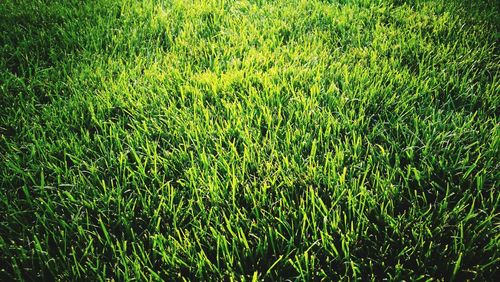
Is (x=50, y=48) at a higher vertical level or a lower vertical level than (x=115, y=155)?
higher

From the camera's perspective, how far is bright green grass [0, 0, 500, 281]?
95 cm

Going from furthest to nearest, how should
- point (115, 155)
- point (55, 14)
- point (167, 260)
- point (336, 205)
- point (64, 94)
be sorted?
1. point (55, 14)
2. point (64, 94)
3. point (115, 155)
4. point (336, 205)
5. point (167, 260)

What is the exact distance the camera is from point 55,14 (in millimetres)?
2295

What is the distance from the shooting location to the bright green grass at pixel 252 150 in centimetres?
95

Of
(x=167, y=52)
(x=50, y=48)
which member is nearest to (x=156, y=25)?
(x=167, y=52)

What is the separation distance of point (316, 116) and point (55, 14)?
198cm

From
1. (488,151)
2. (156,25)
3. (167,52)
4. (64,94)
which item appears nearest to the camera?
(488,151)

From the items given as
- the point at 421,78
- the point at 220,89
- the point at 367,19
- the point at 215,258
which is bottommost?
the point at 215,258

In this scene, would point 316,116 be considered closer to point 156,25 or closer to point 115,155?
point 115,155

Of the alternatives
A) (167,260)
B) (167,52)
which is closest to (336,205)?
(167,260)

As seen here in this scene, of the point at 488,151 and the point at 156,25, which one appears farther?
the point at 156,25

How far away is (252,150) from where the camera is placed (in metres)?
1.23

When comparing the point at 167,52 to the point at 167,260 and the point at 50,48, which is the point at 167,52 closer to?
the point at 50,48

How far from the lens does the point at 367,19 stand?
85.0 inches
